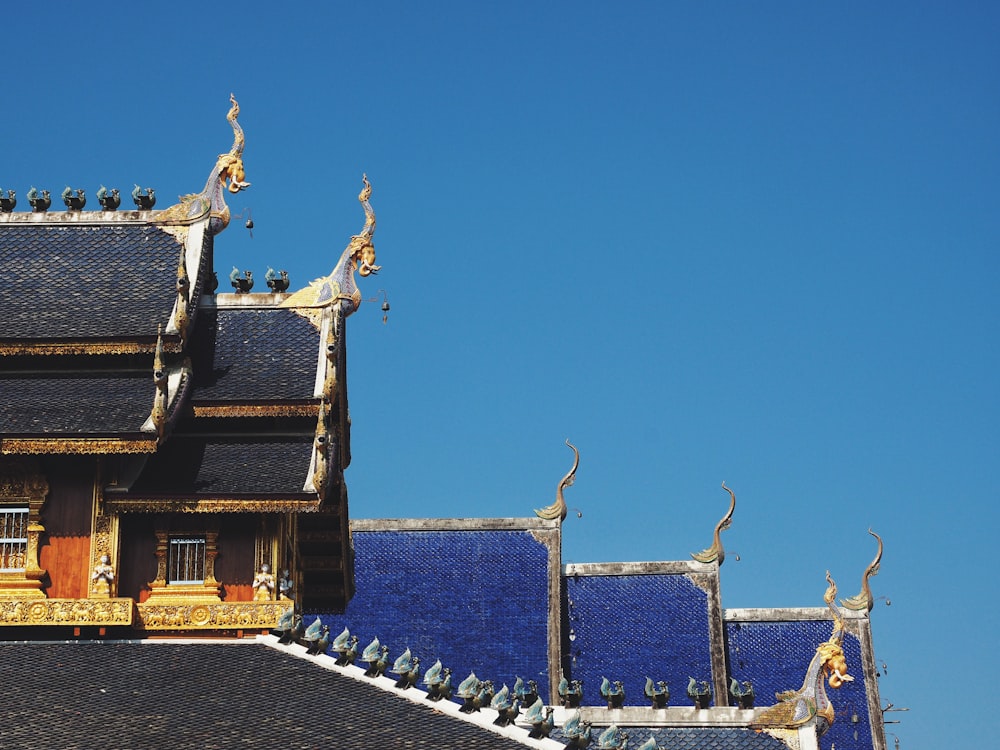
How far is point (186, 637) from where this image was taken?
24.8m

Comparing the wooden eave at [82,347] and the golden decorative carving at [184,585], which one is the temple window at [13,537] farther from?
the wooden eave at [82,347]

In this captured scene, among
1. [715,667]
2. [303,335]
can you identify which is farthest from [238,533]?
[715,667]

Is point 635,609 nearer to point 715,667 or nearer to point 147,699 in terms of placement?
point 715,667

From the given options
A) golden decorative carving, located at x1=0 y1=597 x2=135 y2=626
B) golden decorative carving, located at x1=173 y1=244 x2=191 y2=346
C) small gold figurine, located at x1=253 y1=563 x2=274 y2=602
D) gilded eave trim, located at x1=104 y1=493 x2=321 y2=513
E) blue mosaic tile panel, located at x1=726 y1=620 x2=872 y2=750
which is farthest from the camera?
blue mosaic tile panel, located at x1=726 y1=620 x2=872 y2=750

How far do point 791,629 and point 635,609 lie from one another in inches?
135

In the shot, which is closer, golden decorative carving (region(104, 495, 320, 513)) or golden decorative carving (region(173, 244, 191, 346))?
golden decorative carving (region(104, 495, 320, 513))

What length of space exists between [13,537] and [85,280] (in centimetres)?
455

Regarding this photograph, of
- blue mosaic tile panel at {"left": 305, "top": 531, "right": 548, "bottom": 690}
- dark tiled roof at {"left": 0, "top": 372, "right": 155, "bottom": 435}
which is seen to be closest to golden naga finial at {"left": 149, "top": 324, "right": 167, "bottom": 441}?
dark tiled roof at {"left": 0, "top": 372, "right": 155, "bottom": 435}

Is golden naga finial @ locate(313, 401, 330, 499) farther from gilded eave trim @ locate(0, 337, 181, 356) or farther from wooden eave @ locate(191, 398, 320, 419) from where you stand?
gilded eave trim @ locate(0, 337, 181, 356)

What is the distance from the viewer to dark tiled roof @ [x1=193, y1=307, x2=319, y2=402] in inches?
1054

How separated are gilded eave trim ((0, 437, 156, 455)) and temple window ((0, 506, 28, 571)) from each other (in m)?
0.98

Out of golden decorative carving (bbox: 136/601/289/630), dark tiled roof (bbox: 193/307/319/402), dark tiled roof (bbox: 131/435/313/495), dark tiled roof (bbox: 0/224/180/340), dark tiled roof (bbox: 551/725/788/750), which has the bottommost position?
dark tiled roof (bbox: 551/725/788/750)

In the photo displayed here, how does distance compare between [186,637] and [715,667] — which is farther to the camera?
[715,667]

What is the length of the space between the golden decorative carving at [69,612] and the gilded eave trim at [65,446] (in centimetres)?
202
